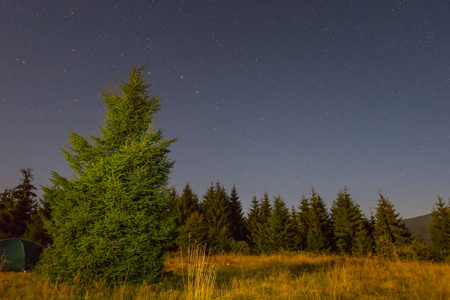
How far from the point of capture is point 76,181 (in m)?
6.88

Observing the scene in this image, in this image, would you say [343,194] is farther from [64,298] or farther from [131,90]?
[64,298]

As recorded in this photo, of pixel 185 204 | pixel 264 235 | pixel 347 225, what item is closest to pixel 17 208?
pixel 185 204

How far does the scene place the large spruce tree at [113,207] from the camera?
6312 millimetres

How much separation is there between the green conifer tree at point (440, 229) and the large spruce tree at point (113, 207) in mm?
30599

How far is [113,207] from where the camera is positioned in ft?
21.9

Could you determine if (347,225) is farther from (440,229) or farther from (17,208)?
(17,208)

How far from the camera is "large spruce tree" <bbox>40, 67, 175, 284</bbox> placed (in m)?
6.31

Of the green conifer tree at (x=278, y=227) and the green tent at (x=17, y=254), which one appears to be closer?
the green tent at (x=17, y=254)

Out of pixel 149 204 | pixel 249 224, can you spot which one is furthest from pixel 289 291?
pixel 249 224

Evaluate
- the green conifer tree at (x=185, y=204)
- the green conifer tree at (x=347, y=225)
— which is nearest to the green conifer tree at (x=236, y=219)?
the green conifer tree at (x=185, y=204)

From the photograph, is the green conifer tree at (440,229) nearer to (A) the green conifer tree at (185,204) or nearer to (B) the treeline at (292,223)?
(B) the treeline at (292,223)

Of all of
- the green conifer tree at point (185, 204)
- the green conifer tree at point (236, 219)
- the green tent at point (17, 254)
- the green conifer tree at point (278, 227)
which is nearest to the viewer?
the green tent at point (17, 254)

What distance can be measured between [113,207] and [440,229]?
33.7 metres

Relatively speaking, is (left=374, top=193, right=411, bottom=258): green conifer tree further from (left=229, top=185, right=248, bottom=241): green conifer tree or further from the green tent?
the green tent
